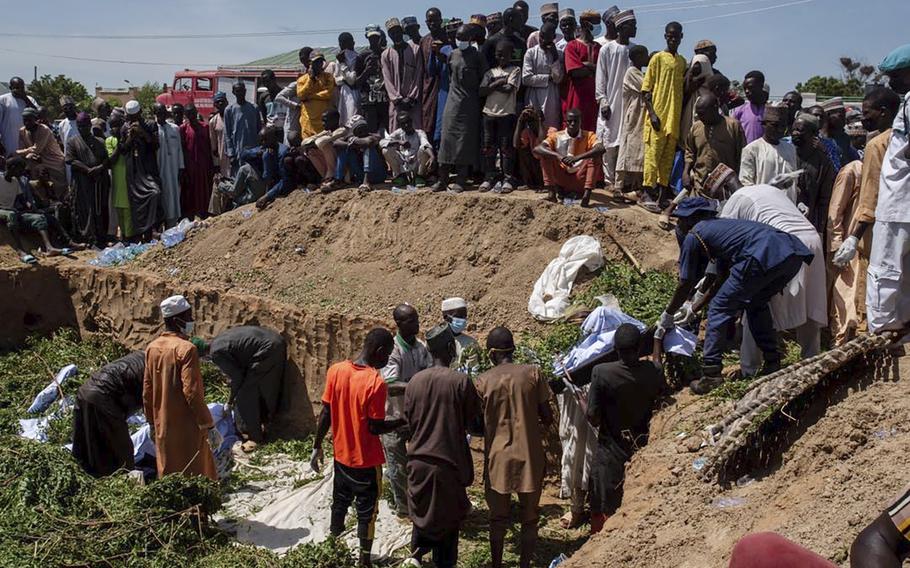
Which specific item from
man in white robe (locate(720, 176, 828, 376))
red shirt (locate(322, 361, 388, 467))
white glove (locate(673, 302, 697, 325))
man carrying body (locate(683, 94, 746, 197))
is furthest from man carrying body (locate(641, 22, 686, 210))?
red shirt (locate(322, 361, 388, 467))

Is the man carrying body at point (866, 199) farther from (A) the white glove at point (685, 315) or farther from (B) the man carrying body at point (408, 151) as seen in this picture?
(B) the man carrying body at point (408, 151)

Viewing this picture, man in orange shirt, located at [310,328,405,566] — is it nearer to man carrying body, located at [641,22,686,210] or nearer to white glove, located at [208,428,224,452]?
white glove, located at [208,428,224,452]

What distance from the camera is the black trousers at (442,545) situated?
6219mm

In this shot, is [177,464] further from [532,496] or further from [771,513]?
[771,513]

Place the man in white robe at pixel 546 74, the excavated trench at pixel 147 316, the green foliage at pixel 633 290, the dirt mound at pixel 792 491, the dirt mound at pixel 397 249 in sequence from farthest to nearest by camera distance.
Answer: the man in white robe at pixel 546 74 → the excavated trench at pixel 147 316 → the dirt mound at pixel 397 249 → the green foliage at pixel 633 290 → the dirt mound at pixel 792 491

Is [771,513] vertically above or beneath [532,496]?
above

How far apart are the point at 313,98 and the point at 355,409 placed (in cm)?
709

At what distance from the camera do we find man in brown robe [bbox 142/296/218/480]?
7.00 metres

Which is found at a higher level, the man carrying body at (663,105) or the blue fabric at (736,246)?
the man carrying body at (663,105)

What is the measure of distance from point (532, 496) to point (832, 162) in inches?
185

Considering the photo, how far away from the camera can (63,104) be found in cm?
1356

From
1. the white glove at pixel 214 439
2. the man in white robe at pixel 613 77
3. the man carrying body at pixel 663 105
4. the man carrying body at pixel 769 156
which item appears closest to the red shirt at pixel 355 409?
the white glove at pixel 214 439

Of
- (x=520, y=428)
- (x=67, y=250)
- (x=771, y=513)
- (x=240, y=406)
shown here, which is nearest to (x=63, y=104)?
(x=67, y=250)

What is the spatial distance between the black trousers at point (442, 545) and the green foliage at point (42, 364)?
5.68m
